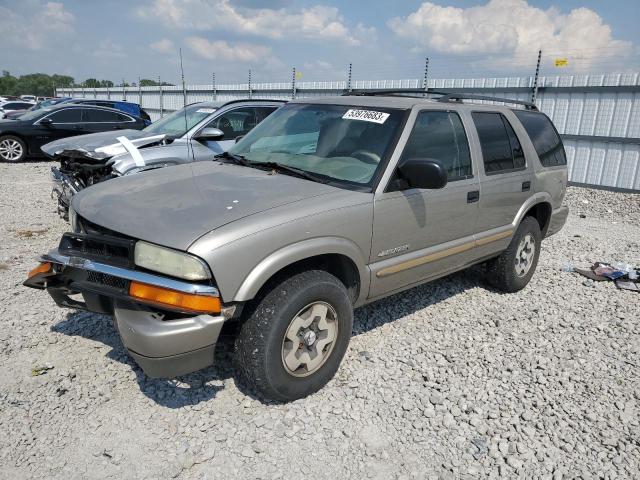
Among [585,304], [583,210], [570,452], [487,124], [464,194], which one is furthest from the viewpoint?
[583,210]

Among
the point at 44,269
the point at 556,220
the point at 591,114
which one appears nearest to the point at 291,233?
the point at 44,269

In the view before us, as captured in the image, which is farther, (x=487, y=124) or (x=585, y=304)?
(x=585, y=304)

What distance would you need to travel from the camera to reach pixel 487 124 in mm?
4258

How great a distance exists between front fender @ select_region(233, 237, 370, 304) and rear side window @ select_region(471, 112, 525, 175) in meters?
1.66

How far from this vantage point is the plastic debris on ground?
17.1ft

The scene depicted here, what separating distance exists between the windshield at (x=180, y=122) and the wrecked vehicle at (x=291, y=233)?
3.23m

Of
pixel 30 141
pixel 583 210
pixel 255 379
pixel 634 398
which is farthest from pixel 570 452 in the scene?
pixel 30 141

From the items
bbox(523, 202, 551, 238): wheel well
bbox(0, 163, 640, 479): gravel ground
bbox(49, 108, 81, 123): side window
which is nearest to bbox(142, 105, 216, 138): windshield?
bbox(0, 163, 640, 479): gravel ground

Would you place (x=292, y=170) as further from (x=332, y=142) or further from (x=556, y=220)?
(x=556, y=220)

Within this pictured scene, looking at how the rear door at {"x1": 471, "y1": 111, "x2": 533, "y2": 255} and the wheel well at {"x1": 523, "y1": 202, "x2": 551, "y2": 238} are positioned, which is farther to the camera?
the wheel well at {"x1": 523, "y1": 202, "x2": 551, "y2": 238}

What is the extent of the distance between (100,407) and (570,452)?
2.71 m

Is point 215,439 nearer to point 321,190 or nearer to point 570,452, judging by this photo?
point 321,190

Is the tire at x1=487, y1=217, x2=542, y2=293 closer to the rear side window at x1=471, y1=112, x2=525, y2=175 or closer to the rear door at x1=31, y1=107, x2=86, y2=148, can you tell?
the rear side window at x1=471, y1=112, x2=525, y2=175

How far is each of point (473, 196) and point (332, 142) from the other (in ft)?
4.10
